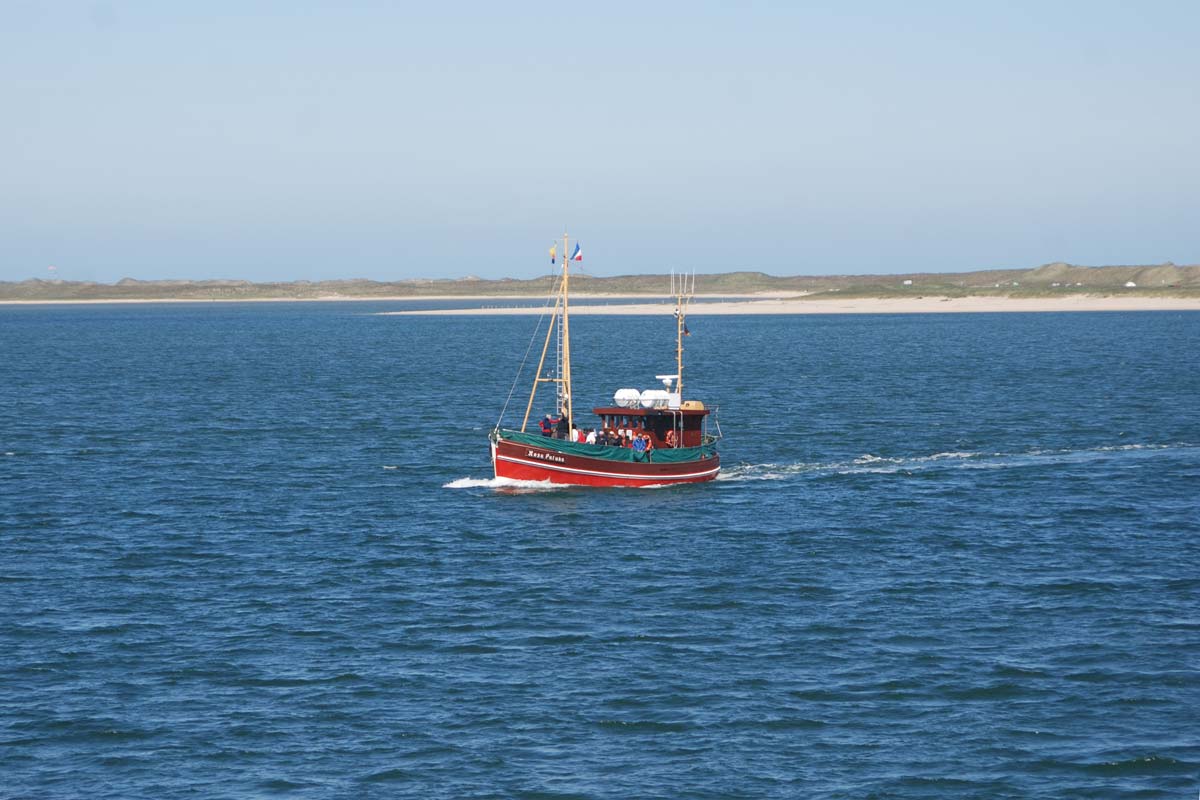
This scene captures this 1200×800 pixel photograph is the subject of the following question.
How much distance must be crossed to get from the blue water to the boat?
1261mm

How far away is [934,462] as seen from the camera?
7119 cm

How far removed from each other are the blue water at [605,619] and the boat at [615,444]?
49.7 inches

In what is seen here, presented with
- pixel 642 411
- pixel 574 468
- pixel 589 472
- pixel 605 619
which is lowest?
pixel 605 619

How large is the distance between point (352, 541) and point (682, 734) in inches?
944

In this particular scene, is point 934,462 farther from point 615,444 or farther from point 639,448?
point 615,444

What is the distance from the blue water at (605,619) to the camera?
2989 centimetres

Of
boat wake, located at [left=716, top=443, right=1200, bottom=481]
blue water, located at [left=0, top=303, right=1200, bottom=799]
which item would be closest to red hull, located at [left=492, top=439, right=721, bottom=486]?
blue water, located at [left=0, top=303, right=1200, bottom=799]

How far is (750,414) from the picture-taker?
9581 centimetres

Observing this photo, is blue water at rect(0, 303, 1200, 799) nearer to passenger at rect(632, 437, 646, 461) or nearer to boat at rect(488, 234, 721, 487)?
boat at rect(488, 234, 721, 487)

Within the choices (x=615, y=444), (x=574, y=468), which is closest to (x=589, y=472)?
(x=574, y=468)

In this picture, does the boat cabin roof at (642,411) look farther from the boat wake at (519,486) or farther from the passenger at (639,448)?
the boat wake at (519,486)

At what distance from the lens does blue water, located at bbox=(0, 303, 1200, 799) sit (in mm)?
29891

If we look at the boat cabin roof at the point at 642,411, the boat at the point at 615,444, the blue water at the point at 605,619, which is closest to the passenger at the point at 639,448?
the boat at the point at 615,444

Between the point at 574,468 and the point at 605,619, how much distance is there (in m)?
23.0
